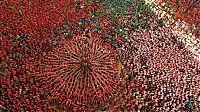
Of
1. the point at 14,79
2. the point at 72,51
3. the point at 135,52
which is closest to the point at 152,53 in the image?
the point at 135,52

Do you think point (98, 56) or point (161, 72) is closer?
point (98, 56)

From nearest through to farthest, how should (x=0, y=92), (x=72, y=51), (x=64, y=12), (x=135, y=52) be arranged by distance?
1. (x=0, y=92)
2. (x=72, y=51)
3. (x=135, y=52)
4. (x=64, y=12)

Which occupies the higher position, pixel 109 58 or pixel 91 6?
pixel 91 6

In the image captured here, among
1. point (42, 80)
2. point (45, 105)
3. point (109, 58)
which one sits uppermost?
point (109, 58)

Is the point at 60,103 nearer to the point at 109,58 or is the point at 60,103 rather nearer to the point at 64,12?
the point at 109,58

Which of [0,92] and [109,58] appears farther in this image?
[109,58]

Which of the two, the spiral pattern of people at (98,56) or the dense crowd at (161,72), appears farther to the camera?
the dense crowd at (161,72)

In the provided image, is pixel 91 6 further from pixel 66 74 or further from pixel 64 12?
pixel 66 74

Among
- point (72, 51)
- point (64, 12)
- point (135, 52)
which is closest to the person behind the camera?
point (72, 51)

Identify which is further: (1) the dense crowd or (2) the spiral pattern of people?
(1) the dense crowd

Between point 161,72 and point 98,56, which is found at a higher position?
point 98,56
